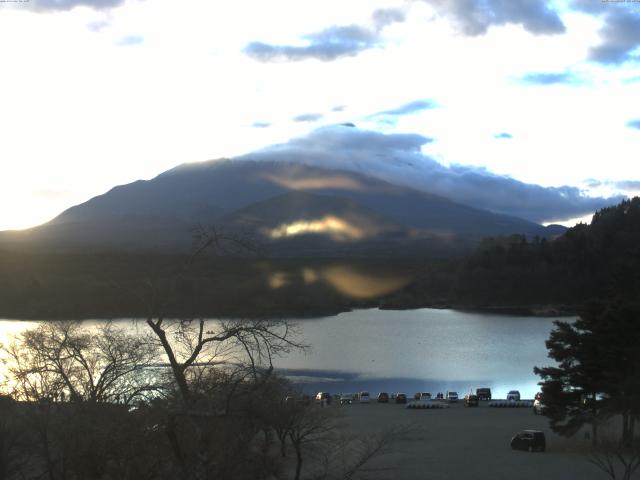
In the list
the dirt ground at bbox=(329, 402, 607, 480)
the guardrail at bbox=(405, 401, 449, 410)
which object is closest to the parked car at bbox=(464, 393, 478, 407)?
the guardrail at bbox=(405, 401, 449, 410)

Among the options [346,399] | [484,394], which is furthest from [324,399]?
[484,394]

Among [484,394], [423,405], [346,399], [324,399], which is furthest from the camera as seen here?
[484,394]

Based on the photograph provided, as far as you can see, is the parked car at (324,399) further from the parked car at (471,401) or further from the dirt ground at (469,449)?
the parked car at (471,401)

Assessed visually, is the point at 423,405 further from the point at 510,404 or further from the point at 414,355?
the point at 414,355

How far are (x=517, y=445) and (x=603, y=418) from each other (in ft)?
5.94

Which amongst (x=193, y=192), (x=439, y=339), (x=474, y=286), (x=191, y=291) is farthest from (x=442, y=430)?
(x=193, y=192)

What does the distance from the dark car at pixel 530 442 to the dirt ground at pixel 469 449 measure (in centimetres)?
16

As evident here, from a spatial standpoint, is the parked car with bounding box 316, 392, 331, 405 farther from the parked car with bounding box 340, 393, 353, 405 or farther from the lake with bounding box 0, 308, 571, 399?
the lake with bounding box 0, 308, 571, 399

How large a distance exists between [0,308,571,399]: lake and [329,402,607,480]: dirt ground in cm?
358

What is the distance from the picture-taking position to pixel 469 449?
14.7m

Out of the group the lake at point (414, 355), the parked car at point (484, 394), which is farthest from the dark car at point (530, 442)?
the parked car at point (484, 394)

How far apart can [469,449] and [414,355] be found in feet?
71.6

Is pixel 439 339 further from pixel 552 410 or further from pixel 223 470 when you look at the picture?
pixel 223 470

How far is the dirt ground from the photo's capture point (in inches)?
480
